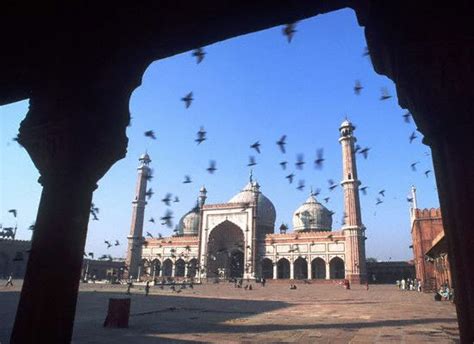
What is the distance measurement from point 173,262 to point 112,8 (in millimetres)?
49122

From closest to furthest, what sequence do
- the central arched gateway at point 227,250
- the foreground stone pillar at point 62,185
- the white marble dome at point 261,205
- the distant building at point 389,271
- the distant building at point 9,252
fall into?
the foreground stone pillar at point 62,185 → the distant building at point 9,252 → the distant building at point 389,271 → the central arched gateway at point 227,250 → the white marble dome at point 261,205

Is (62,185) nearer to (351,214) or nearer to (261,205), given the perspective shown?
(351,214)

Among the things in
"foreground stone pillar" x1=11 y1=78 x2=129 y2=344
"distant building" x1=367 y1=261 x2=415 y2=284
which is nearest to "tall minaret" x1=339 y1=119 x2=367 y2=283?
"distant building" x1=367 y1=261 x2=415 y2=284

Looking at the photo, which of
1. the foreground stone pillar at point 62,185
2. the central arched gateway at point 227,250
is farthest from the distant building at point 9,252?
the foreground stone pillar at point 62,185

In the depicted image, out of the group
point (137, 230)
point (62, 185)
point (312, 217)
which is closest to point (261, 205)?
point (312, 217)

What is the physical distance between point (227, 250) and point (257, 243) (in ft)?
16.9

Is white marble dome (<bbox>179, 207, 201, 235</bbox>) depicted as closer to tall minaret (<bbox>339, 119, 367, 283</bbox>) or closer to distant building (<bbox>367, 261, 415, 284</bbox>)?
tall minaret (<bbox>339, 119, 367, 283</bbox>)

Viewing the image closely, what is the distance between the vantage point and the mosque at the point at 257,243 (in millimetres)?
39500

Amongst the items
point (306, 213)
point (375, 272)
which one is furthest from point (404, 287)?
point (306, 213)

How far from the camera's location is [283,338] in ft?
19.8

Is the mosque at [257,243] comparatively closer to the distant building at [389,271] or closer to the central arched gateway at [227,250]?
the central arched gateway at [227,250]

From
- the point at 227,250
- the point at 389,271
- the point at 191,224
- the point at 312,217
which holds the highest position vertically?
the point at 312,217

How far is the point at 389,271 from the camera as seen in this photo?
47219mm

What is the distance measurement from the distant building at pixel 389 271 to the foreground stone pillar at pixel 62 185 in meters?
48.7
